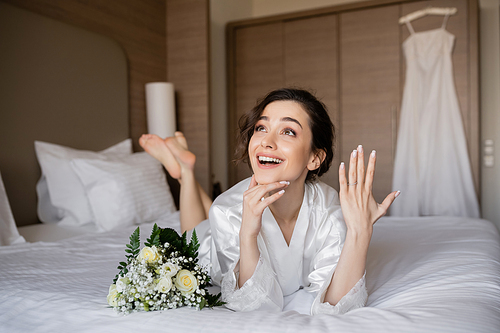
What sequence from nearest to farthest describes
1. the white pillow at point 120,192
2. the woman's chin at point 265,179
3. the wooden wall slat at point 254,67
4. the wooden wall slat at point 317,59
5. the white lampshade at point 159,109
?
the woman's chin at point 265,179 < the white pillow at point 120,192 < the white lampshade at point 159,109 < the wooden wall slat at point 317,59 < the wooden wall slat at point 254,67

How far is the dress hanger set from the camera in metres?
3.24

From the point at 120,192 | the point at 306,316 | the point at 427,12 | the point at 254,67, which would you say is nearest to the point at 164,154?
the point at 120,192

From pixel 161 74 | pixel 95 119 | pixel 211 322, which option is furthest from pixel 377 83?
pixel 211 322

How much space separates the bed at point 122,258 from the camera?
0.87 m

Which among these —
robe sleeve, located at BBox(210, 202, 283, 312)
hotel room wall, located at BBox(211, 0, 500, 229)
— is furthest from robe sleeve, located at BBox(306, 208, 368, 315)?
hotel room wall, located at BBox(211, 0, 500, 229)

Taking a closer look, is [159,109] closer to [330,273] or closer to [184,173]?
[184,173]

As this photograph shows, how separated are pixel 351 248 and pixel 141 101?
Answer: 2.56m

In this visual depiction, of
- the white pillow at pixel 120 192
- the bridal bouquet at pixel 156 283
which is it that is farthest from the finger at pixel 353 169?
the white pillow at pixel 120 192

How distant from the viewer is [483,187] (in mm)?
3314

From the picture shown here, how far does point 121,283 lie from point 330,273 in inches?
22.6

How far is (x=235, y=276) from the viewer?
1145 mm

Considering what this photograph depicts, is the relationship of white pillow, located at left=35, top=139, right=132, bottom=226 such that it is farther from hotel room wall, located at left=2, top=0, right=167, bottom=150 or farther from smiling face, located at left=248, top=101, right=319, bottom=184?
smiling face, located at left=248, top=101, right=319, bottom=184

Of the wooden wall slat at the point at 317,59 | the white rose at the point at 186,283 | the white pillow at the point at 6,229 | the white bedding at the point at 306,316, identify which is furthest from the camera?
the wooden wall slat at the point at 317,59

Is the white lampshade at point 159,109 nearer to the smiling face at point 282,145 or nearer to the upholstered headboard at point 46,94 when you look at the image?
the upholstered headboard at point 46,94
